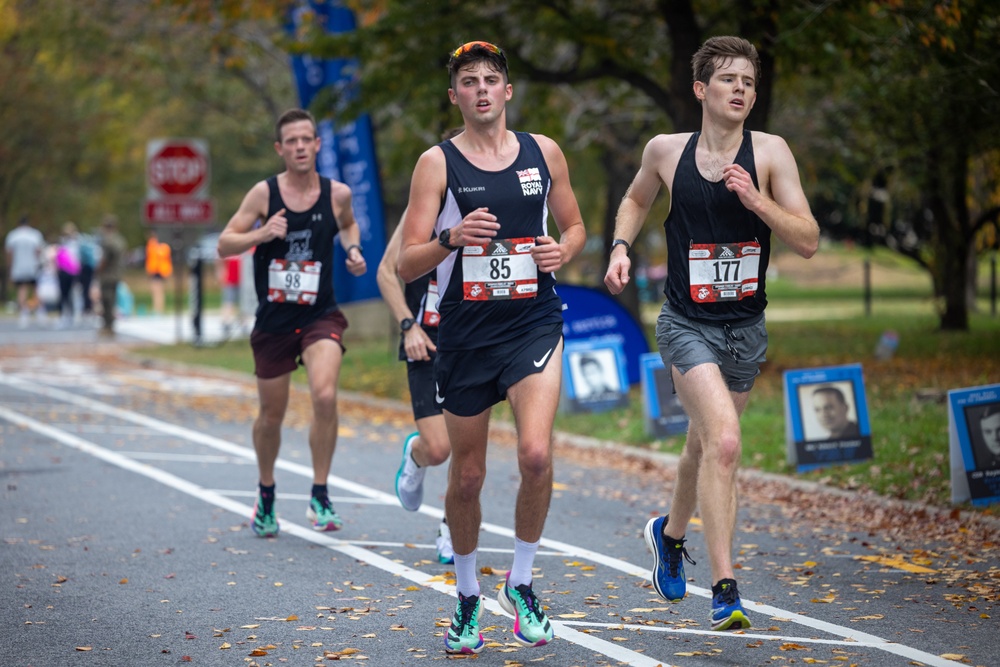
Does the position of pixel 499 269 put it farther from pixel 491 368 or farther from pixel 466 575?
pixel 466 575

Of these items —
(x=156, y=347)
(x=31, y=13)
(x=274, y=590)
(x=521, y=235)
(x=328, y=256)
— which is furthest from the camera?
(x=31, y=13)

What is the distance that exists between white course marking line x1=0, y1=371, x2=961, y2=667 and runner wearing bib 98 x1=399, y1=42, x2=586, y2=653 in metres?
1.04

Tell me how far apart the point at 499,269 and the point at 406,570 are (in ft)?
7.83

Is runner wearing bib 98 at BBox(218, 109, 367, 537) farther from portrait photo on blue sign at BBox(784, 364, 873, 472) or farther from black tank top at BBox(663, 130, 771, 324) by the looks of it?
portrait photo on blue sign at BBox(784, 364, 873, 472)

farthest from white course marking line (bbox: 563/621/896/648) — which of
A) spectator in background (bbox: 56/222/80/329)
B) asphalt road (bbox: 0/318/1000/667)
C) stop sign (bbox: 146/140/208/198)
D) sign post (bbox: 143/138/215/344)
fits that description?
spectator in background (bbox: 56/222/80/329)

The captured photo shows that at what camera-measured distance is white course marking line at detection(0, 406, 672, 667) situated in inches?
227

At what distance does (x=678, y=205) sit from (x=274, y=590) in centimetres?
266

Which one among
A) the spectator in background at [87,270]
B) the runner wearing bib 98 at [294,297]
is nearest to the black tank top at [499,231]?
the runner wearing bib 98 at [294,297]

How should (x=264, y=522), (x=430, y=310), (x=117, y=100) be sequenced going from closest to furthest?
(x=430, y=310) < (x=264, y=522) < (x=117, y=100)

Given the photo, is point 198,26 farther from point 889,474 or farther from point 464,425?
point 464,425

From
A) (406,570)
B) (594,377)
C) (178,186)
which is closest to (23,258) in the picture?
(178,186)

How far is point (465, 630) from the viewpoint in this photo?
570cm

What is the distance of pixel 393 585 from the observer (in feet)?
23.3

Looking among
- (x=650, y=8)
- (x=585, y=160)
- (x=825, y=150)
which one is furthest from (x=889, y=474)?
(x=585, y=160)
